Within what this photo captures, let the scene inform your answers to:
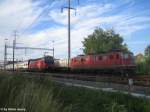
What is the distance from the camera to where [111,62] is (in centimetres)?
3812

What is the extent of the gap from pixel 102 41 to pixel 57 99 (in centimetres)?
7622

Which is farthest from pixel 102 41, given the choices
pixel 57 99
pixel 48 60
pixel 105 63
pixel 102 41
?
pixel 57 99

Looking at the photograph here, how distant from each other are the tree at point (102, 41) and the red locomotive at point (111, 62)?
42.8 meters

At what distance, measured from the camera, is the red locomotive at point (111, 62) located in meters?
37.1

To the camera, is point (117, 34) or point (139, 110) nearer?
point (139, 110)

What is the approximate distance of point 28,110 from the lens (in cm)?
876

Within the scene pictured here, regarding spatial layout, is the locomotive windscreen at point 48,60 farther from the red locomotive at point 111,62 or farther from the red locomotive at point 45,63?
the red locomotive at point 111,62

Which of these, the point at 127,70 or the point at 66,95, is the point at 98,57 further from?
the point at 66,95

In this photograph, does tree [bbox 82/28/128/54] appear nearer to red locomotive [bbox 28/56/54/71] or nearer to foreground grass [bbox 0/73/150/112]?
red locomotive [bbox 28/56/54/71]

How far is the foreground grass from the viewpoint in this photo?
916cm

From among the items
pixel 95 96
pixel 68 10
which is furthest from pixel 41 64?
pixel 95 96

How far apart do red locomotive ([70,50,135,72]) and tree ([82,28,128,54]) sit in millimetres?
42769

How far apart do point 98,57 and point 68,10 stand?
50.9 ft

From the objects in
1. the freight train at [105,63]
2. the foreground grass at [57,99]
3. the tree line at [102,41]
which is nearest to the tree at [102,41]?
the tree line at [102,41]
